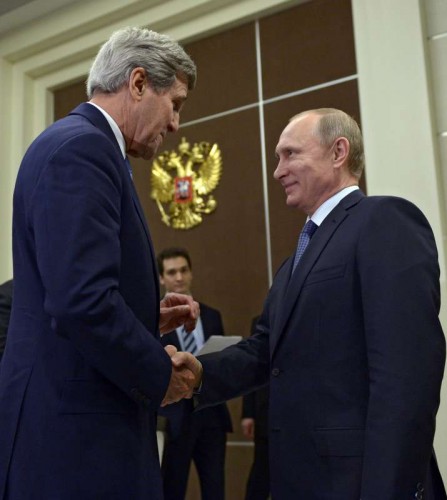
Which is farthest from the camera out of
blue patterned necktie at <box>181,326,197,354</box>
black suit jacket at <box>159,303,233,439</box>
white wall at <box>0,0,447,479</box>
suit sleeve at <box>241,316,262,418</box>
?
suit sleeve at <box>241,316,262,418</box>

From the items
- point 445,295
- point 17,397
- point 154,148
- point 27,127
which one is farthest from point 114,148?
point 27,127

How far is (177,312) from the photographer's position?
202 centimetres

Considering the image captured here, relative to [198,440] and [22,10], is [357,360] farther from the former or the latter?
[22,10]

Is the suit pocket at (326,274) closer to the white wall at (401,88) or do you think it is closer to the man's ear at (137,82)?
the man's ear at (137,82)

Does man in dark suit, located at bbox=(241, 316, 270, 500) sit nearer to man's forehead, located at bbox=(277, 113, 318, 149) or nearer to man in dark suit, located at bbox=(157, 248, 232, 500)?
man in dark suit, located at bbox=(157, 248, 232, 500)

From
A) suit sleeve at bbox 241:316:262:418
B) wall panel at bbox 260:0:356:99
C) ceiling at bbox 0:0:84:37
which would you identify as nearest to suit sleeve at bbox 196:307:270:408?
suit sleeve at bbox 241:316:262:418

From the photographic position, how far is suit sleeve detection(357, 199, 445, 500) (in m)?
1.62

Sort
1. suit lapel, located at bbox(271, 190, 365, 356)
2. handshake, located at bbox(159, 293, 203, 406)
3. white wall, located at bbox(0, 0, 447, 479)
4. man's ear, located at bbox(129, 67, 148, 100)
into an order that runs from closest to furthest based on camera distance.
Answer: man's ear, located at bbox(129, 67, 148, 100) < handshake, located at bbox(159, 293, 203, 406) < suit lapel, located at bbox(271, 190, 365, 356) < white wall, located at bbox(0, 0, 447, 479)

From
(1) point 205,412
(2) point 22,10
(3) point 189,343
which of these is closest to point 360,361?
(1) point 205,412

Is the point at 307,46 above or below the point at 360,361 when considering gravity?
above

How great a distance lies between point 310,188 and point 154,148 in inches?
24.4

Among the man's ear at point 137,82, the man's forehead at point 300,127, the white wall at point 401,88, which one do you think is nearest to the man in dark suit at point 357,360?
the man's forehead at point 300,127

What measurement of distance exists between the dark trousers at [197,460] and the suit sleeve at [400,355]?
→ 2715 millimetres

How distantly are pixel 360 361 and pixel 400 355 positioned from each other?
15 centimetres
